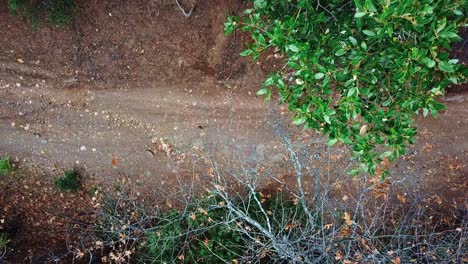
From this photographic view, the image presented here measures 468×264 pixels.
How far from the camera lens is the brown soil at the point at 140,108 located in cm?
718

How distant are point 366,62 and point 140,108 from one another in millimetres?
4427

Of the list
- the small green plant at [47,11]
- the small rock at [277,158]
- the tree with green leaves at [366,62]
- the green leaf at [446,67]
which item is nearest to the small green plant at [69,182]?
the small green plant at [47,11]

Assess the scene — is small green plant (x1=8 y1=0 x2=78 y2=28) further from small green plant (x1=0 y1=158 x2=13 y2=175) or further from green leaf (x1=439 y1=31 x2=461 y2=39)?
green leaf (x1=439 y1=31 x2=461 y2=39)

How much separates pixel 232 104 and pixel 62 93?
2.95 m

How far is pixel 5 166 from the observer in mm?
7336

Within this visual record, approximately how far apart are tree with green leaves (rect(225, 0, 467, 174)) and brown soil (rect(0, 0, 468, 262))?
271 cm

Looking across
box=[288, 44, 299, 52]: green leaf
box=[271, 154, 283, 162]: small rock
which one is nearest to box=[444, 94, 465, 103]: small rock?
box=[271, 154, 283, 162]: small rock

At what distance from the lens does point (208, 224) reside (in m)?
7.11

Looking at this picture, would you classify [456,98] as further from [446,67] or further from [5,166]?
[5,166]

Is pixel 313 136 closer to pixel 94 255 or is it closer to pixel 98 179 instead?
pixel 98 179

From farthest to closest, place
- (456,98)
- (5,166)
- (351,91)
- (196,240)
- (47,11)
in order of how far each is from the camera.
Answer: (456,98)
(5,166)
(196,240)
(47,11)
(351,91)

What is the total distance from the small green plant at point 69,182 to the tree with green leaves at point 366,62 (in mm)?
4326

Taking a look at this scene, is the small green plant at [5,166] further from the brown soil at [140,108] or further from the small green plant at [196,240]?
the small green plant at [196,240]

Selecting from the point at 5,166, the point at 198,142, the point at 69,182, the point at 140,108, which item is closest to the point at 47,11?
the point at 140,108
